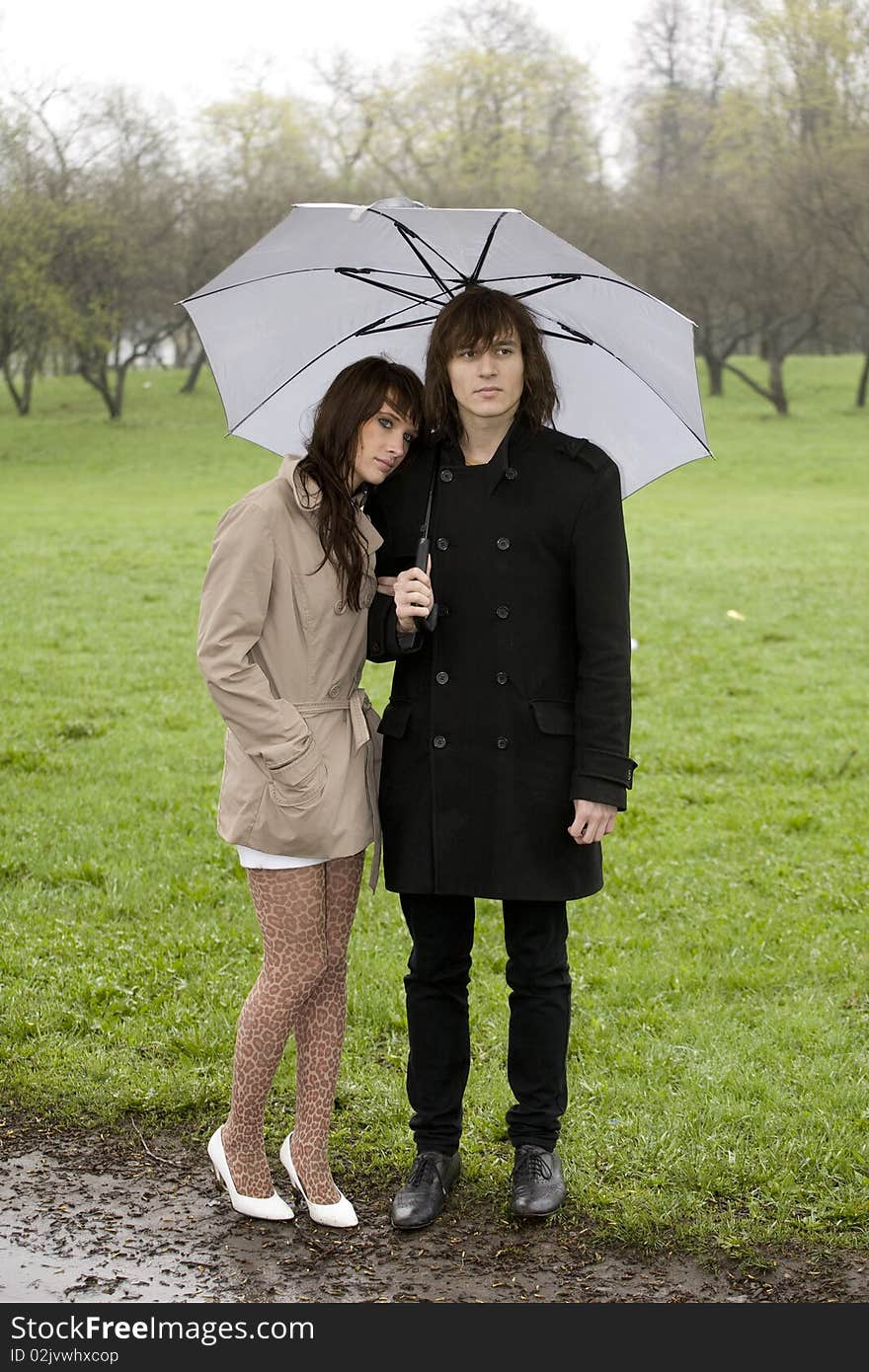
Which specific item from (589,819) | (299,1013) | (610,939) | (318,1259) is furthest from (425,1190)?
(610,939)

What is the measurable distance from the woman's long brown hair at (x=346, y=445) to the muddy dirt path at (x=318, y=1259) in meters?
1.65

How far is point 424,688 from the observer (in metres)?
3.81

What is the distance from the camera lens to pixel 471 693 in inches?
148

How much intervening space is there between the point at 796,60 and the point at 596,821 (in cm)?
5975

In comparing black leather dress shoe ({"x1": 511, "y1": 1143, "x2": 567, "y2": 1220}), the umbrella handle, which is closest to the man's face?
the umbrella handle

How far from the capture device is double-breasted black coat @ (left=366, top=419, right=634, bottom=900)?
3.68 m

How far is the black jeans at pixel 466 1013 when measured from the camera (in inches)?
154

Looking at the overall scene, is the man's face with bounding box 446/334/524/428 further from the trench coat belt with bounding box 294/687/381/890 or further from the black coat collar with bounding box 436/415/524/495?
the trench coat belt with bounding box 294/687/381/890

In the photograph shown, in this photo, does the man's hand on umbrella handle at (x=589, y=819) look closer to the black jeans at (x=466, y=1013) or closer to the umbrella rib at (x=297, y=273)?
the black jeans at (x=466, y=1013)

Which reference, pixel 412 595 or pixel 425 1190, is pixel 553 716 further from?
pixel 425 1190

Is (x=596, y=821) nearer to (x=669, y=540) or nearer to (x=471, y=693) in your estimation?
(x=471, y=693)

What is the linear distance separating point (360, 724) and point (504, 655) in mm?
400

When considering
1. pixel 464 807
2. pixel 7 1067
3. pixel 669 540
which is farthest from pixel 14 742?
pixel 669 540

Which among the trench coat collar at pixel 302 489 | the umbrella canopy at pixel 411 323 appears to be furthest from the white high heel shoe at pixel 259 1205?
the umbrella canopy at pixel 411 323
